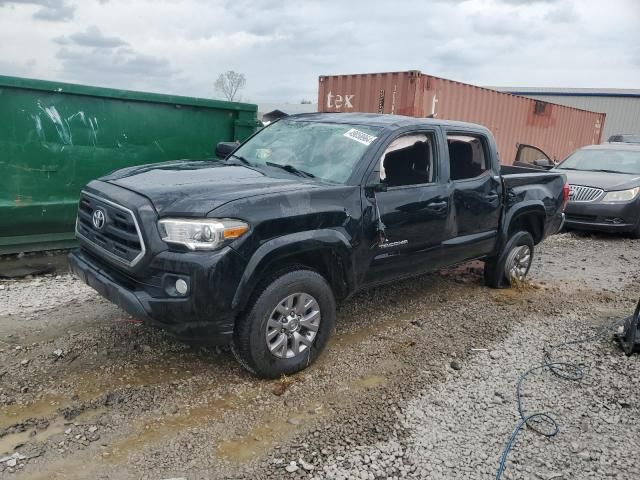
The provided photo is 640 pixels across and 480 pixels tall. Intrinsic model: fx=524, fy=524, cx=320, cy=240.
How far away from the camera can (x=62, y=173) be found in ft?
19.5

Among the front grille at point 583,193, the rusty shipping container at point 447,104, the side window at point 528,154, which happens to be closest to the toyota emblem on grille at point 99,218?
the rusty shipping container at point 447,104

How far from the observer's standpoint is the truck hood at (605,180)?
894 centimetres

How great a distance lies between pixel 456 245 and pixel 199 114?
3.94 meters

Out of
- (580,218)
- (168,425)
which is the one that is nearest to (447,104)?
(580,218)

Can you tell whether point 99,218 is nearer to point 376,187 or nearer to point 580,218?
point 376,187

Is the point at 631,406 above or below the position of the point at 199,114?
below

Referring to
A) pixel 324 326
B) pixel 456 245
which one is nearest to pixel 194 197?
pixel 324 326

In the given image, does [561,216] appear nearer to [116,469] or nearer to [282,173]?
[282,173]

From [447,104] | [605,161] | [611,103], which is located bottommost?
[605,161]

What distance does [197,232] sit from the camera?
2992mm

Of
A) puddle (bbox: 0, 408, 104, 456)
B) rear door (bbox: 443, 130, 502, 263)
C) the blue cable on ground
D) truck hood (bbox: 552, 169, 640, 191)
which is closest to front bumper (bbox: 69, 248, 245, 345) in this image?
puddle (bbox: 0, 408, 104, 456)

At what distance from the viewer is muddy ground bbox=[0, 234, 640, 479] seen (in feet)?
9.01

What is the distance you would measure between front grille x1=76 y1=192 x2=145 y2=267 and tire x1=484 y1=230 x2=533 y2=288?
390 centimetres

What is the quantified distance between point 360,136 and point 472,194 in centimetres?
131
